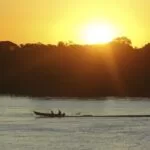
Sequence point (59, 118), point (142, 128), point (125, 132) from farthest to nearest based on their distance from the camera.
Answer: point (59, 118), point (142, 128), point (125, 132)

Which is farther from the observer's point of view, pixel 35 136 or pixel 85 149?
pixel 35 136

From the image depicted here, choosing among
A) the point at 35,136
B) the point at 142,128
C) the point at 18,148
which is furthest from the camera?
the point at 142,128

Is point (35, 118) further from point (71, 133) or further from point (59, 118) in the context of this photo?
point (71, 133)

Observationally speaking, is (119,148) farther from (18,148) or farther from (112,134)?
(112,134)

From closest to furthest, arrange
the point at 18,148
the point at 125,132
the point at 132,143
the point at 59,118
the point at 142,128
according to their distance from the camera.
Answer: the point at 18,148 < the point at 132,143 < the point at 125,132 < the point at 142,128 < the point at 59,118

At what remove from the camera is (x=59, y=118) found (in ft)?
448

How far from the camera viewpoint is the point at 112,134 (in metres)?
102

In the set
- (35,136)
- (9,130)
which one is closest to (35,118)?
(9,130)

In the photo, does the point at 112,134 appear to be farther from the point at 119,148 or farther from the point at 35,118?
the point at 35,118

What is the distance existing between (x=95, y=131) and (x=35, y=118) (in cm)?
3472

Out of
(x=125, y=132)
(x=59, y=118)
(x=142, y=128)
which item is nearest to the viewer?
(x=125, y=132)

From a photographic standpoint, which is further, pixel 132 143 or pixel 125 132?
pixel 125 132

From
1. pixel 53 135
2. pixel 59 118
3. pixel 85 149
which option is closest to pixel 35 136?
pixel 53 135

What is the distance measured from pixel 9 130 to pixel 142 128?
20.5 metres
